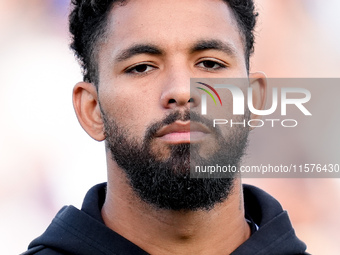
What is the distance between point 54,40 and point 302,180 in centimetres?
305

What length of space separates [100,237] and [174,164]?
1.75 feet

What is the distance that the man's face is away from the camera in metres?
3.41

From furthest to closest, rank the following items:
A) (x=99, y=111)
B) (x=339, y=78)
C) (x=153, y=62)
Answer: (x=339, y=78), (x=99, y=111), (x=153, y=62)

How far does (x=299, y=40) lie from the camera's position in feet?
27.6

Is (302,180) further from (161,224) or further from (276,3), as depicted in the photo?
(161,224)

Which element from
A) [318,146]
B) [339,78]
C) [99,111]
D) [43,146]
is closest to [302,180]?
[318,146]

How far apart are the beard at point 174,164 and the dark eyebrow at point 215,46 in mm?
382

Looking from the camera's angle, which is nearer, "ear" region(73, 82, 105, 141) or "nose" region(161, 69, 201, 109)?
"nose" region(161, 69, 201, 109)

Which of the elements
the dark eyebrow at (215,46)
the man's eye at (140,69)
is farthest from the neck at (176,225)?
the dark eyebrow at (215,46)

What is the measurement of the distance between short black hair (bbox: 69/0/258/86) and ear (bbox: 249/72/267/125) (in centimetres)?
11

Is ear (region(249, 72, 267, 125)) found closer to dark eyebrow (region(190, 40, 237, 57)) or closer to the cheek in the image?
dark eyebrow (region(190, 40, 237, 57))

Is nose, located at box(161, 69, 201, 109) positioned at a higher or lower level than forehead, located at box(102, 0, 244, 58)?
lower

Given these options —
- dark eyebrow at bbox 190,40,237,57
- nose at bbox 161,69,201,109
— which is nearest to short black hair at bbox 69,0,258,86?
dark eyebrow at bbox 190,40,237,57

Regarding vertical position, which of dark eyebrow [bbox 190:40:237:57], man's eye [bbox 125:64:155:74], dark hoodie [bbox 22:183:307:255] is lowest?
dark hoodie [bbox 22:183:307:255]
